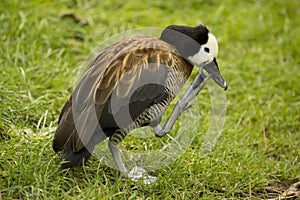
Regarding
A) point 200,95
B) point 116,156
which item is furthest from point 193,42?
point 200,95

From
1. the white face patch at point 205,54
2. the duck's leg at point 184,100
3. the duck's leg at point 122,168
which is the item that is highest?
the white face patch at point 205,54

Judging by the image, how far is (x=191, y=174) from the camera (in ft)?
14.9

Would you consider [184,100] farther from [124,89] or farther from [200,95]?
[200,95]

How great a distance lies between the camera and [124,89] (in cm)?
409

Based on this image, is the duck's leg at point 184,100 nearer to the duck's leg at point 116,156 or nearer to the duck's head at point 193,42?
the duck's head at point 193,42

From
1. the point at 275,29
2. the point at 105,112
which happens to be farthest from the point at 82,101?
the point at 275,29

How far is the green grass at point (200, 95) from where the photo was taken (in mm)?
4266

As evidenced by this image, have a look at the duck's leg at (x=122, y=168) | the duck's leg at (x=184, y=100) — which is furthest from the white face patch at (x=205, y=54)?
the duck's leg at (x=122, y=168)

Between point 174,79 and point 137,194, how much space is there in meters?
0.88

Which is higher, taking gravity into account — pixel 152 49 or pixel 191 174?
pixel 152 49

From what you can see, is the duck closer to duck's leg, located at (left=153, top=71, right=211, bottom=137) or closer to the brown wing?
the brown wing

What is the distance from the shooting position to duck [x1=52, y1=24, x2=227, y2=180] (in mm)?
4059

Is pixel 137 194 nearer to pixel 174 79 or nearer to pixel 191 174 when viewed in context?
pixel 191 174

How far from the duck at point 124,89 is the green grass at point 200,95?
30cm
